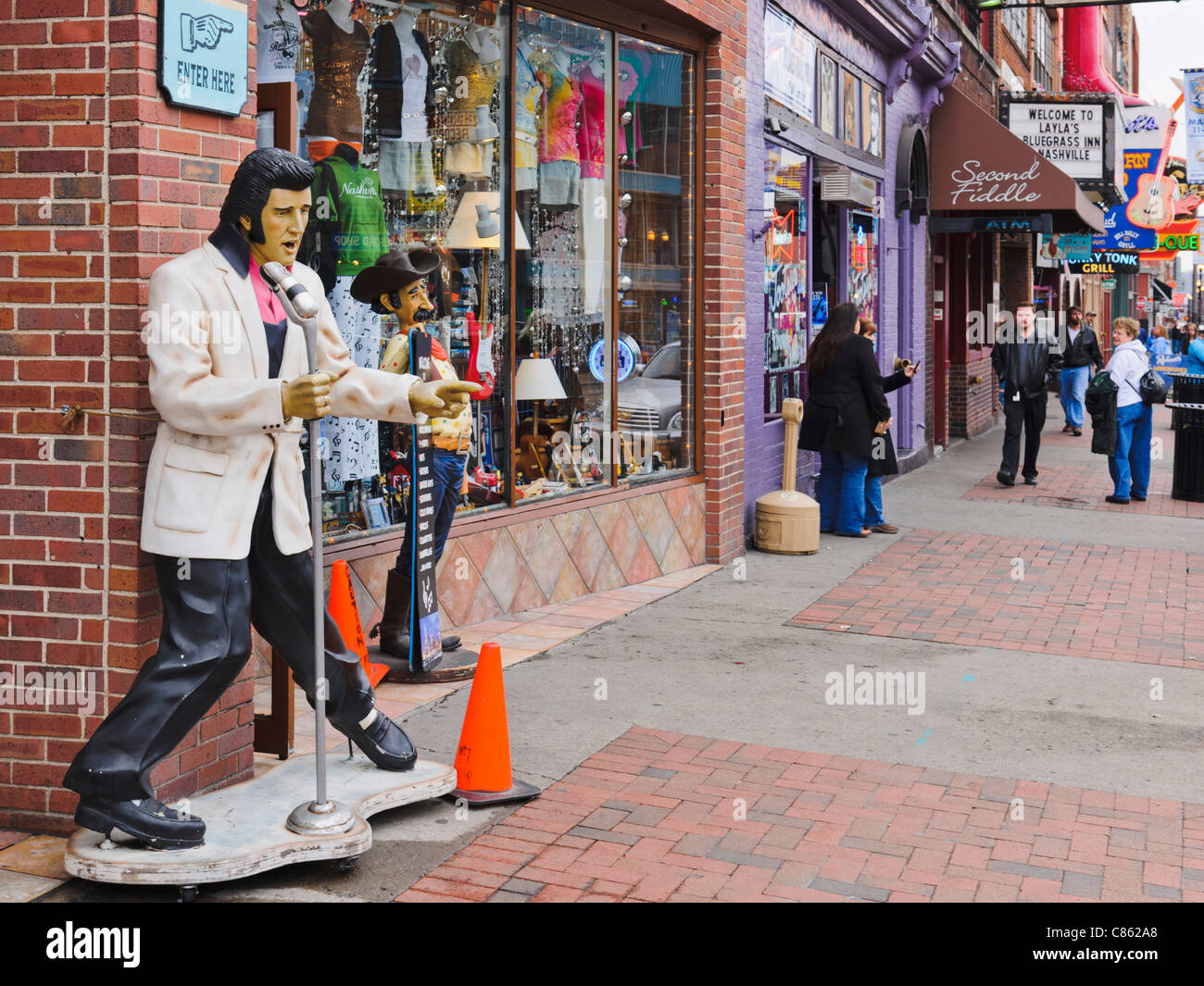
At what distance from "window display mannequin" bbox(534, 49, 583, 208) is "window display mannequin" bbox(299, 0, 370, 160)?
1769mm

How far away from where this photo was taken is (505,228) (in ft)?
27.8

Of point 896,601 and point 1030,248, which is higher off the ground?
point 1030,248

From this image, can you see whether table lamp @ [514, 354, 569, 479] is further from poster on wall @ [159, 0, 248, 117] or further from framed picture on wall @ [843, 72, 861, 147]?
framed picture on wall @ [843, 72, 861, 147]

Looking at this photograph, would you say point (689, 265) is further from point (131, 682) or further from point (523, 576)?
point (131, 682)

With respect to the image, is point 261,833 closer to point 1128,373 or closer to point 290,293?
point 290,293

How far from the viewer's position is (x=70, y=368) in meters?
4.56

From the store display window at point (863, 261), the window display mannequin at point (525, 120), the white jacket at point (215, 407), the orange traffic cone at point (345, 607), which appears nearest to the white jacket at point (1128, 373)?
the store display window at point (863, 261)

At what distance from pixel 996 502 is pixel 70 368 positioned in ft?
36.5

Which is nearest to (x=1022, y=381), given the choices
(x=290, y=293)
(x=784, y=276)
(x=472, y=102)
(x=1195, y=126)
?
(x=784, y=276)

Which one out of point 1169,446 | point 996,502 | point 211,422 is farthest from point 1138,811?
point 1169,446

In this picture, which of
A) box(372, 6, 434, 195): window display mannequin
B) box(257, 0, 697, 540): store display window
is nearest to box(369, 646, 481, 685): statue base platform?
box(257, 0, 697, 540): store display window

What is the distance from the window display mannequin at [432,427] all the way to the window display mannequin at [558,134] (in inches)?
88.1

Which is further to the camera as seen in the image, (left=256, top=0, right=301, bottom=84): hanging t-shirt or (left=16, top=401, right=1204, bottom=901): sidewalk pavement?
(left=256, top=0, right=301, bottom=84): hanging t-shirt

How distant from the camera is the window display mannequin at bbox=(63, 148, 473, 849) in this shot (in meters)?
4.07
